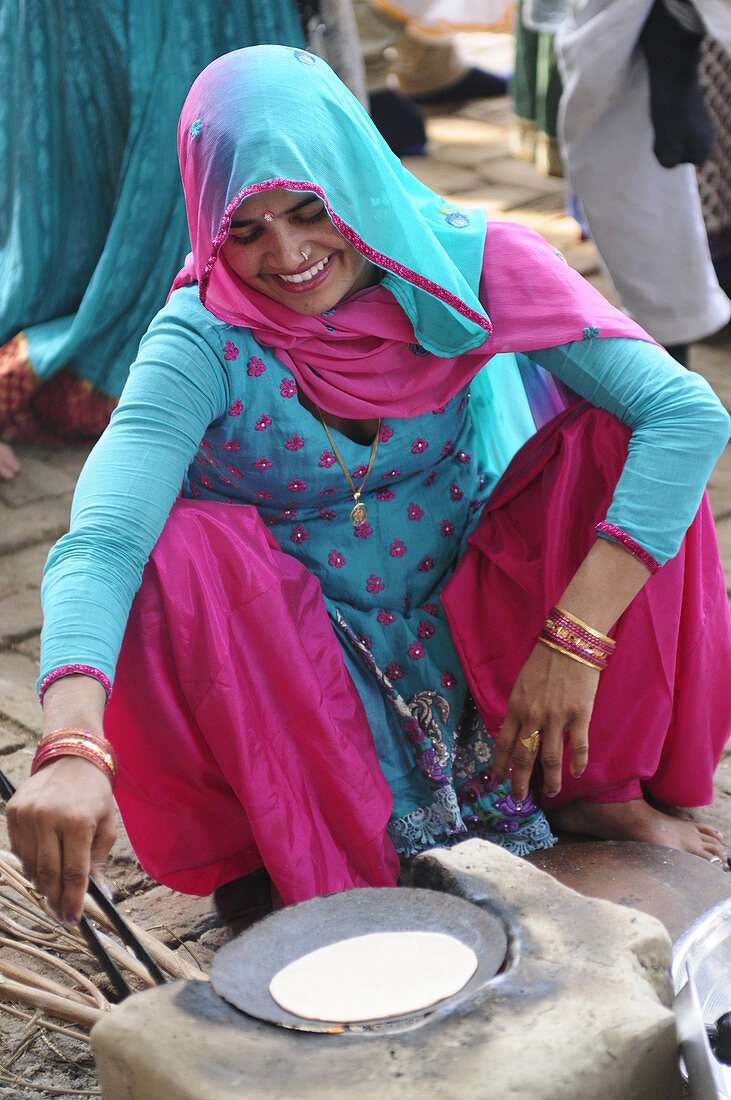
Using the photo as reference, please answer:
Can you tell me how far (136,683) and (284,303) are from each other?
20.9 inches

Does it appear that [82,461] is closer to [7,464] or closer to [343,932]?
[7,464]

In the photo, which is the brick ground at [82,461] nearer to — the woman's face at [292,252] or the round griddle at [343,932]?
the round griddle at [343,932]

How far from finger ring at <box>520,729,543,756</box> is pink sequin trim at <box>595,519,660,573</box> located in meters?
0.26

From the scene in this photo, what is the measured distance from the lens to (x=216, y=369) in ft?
5.70

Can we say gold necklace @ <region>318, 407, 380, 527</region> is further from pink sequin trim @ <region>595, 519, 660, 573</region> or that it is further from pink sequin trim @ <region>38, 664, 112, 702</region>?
pink sequin trim @ <region>38, 664, 112, 702</region>

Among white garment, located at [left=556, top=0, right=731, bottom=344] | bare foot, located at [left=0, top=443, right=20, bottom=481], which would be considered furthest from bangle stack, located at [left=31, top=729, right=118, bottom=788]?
white garment, located at [left=556, top=0, right=731, bottom=344]

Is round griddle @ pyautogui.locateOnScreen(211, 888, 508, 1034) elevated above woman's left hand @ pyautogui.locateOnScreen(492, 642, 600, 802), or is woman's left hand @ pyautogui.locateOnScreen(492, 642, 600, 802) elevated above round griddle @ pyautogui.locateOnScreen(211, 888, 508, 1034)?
round griddle @ pyautogui.locateOnScreen(211, 888, 508, 1034)

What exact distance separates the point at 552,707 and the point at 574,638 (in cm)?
9

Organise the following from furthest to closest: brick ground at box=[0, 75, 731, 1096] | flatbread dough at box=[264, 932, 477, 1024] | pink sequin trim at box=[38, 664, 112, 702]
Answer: brick ground at box=[0, 75, 731, 1096]
pink sequin trim at box=[38, 664, 112, 702]
flatbread dough at box=[264, 932, 477, 1024]

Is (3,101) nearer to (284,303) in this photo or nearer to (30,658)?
(30,658)

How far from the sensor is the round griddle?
1.19 m

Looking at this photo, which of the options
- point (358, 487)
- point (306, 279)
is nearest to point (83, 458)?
point (358, 487)

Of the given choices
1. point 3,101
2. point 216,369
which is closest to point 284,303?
point 216,369

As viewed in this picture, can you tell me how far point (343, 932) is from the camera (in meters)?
1.26
